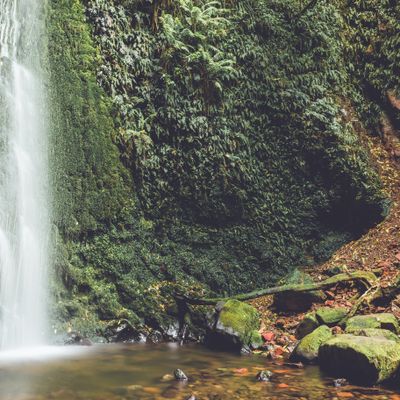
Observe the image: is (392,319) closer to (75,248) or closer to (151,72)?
(75,248)

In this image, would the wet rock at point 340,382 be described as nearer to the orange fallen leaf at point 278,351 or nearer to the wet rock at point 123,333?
the orange fallen leaf at point 278,351

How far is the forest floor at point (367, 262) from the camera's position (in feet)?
23.7

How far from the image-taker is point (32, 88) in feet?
27.8

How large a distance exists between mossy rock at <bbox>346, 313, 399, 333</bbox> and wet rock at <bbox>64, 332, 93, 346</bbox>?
405cm

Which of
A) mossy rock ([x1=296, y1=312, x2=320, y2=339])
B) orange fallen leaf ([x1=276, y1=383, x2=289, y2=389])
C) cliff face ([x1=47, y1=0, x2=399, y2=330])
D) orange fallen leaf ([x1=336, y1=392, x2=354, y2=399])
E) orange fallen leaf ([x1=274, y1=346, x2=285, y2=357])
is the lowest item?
orange fallen leaf ([x1=336, y1=392, x2=354, y2=399])

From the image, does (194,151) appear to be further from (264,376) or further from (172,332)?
(264,376)

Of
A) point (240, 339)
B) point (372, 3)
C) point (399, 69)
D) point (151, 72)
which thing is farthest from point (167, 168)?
point (372, 3)

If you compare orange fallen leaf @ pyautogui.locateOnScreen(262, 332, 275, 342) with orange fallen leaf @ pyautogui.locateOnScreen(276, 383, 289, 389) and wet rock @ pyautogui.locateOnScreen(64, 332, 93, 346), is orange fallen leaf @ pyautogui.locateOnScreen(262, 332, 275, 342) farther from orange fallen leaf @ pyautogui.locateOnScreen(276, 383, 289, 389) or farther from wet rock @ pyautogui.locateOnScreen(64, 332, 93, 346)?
wet rock @ pyautogui.locateOnScreen(64, 332, 93, 346)

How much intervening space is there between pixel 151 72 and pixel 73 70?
1.62m

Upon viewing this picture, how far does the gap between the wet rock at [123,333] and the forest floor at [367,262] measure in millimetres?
2134

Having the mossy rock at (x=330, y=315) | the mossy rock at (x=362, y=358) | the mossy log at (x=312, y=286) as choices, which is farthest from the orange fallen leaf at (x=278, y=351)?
the mossy log at (x=312, y=286)

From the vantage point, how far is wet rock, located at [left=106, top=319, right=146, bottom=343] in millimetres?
7617

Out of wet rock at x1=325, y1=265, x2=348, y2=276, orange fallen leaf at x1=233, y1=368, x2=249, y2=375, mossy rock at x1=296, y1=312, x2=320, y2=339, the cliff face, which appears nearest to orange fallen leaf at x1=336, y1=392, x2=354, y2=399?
orange fallen leaf at x1=233, y1=368, x2=249, y2=375

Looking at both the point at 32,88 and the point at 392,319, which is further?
the point at 32,88
